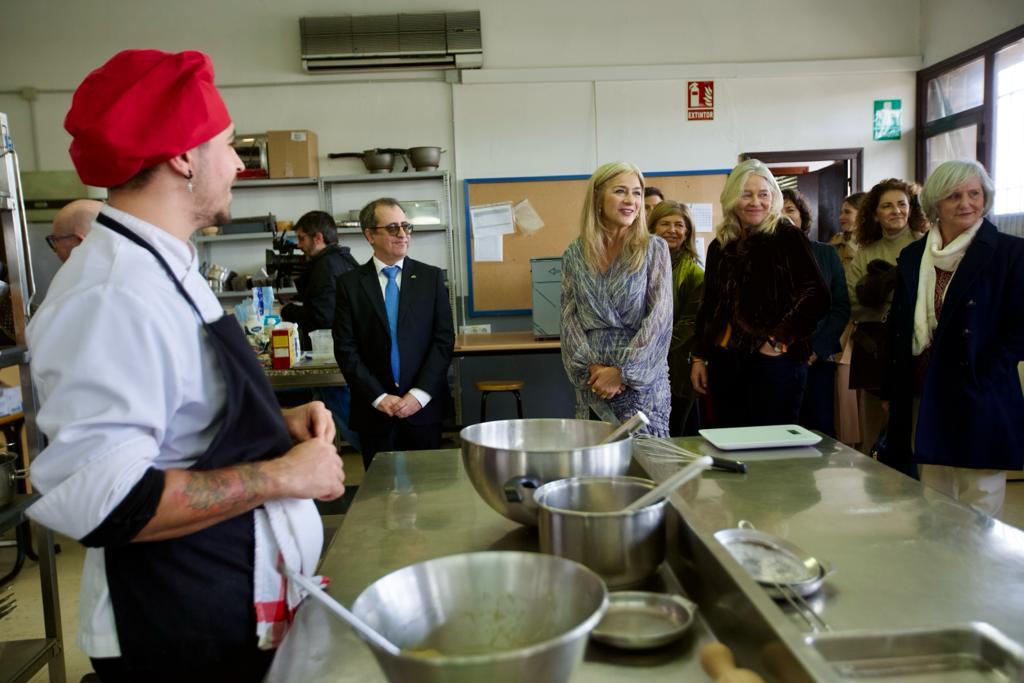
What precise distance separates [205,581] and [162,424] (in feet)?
0.77

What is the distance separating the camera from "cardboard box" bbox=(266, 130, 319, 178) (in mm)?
5289

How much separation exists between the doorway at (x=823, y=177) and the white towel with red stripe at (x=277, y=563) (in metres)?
5.11

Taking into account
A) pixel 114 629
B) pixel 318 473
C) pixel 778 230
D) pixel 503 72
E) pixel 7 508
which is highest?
pixel 503 72

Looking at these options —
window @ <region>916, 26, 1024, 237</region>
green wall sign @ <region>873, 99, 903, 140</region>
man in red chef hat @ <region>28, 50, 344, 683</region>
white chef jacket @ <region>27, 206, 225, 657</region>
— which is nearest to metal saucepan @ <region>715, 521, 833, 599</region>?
man in red chef hat @ <region>28, 50, 344, 683</region>

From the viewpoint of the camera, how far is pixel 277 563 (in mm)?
993

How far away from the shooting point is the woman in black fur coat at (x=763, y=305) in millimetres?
2539

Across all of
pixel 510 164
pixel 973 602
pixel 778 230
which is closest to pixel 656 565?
pixel 973 602

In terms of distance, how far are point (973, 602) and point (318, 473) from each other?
837mm

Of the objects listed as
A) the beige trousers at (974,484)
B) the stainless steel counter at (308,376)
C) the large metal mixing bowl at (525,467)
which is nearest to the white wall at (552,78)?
the stainless steel counter at (308,376)

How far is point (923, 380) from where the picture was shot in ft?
7.65

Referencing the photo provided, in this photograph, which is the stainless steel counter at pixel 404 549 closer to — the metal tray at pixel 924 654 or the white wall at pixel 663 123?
the metal tray at pixel 924 654

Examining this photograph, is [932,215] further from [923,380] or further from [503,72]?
[503,72]

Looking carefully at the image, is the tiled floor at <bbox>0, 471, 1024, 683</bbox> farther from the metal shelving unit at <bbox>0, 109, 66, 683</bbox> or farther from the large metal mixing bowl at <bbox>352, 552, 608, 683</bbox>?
the large metal mixing bowl at <bbox>352, 552, 608, 683</bbox>

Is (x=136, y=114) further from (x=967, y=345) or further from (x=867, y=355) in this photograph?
(x=867, y=355)
